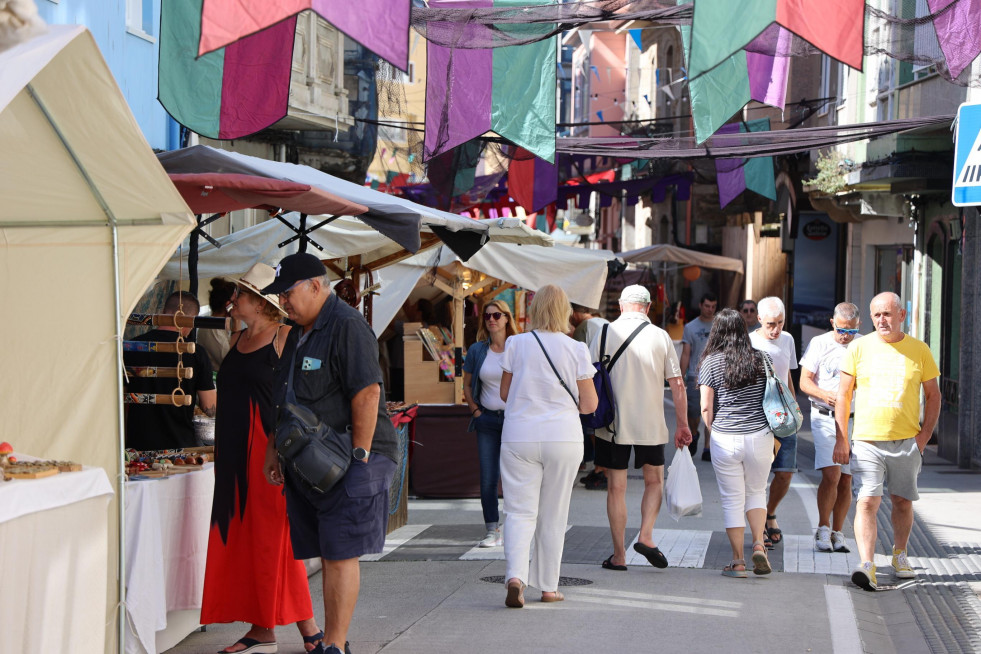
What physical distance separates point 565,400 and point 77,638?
3.30 metres

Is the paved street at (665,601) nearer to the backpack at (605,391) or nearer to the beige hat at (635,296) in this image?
the backpack at (605,391)

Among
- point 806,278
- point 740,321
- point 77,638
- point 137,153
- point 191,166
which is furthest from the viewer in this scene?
point 806,278

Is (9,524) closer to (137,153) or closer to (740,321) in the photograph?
(137,153)

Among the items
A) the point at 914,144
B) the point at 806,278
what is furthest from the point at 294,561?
the point at 806,278

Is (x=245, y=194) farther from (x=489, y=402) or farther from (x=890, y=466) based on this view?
(x=890, y=466)

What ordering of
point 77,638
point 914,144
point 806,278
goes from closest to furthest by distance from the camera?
point 77,638 < point 914,144 < point 806,278

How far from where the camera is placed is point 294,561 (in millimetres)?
6184

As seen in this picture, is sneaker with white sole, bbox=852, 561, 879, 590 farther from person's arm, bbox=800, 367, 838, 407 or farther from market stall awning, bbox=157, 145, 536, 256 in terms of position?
market stall awning, bbox=157, 145, 536, 256

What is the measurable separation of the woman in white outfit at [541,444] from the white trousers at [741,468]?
1.40 meters

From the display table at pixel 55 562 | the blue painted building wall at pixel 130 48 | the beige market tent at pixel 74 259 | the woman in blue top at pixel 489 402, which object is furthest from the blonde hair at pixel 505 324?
the blue painted building wall at pixel 130 48

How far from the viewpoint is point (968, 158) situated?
744cm

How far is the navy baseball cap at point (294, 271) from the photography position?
570cm

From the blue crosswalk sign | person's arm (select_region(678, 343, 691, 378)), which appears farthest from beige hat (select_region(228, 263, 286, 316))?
person's arm (select_region(678, 343, 691, 378))

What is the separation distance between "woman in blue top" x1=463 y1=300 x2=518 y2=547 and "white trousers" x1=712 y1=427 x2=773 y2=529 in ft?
5.36
